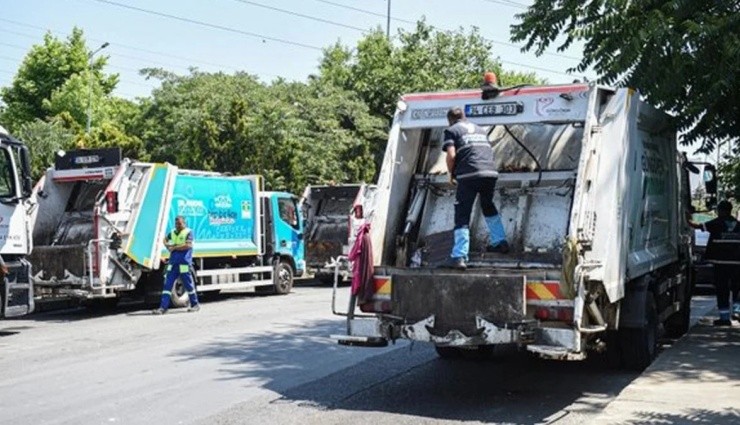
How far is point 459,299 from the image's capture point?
7.11m

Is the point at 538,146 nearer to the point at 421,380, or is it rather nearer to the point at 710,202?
the point at 421,380

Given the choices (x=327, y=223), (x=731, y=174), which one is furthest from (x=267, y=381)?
(x=327, y=223)

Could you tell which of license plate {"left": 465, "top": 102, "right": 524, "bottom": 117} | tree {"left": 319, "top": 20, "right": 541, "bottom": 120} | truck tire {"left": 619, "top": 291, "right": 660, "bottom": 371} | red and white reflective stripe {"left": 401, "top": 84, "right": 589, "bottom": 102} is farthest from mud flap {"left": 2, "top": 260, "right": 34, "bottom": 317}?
tree {"left": 319, "top": 20, "right": 541, "bottom": 120}

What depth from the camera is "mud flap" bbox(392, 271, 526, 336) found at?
6.92 meters

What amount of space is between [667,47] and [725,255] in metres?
4.45

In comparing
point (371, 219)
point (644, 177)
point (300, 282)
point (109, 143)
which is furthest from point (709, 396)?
point (109, 143)

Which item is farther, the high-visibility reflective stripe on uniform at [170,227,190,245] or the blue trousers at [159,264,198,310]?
the blue trousers at [159,264,198,310]

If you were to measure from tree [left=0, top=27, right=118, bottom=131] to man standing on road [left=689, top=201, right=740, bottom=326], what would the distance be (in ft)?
Result: 138

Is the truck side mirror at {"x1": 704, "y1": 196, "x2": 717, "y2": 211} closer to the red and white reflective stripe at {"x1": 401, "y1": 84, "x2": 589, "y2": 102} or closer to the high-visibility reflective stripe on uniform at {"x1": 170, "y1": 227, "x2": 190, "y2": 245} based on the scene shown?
the red and white reflective stripe at {"x1": 401, "y1": 84, "x2": 589, "y2": 102}

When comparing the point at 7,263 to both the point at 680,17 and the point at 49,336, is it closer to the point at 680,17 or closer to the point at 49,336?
the point at 49,336

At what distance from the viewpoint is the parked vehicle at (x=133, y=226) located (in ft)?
46.4

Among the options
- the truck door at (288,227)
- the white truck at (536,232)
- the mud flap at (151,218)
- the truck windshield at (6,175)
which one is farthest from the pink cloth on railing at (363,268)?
the truck door at (288,227)

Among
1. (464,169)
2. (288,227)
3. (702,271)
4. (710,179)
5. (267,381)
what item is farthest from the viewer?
(288,227)

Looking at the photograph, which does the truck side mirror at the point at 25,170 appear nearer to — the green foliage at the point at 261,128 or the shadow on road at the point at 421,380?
the shadow on road at the point at 421,380
